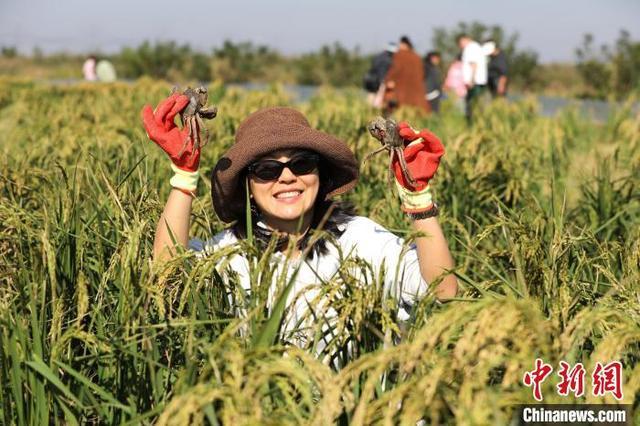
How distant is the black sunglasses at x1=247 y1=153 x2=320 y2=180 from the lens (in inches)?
88.2

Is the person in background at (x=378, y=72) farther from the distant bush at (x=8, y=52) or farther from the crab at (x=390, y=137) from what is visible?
the distant bush at (x=8, y=52)

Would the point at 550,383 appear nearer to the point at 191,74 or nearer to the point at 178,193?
the point at 178,193

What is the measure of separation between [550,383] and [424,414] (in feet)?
0.67

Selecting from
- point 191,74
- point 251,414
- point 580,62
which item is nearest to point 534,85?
point 580,62

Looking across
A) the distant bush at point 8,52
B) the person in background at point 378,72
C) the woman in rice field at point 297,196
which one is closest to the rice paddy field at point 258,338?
the woman in rice field at point 297,196

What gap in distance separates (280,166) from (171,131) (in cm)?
35

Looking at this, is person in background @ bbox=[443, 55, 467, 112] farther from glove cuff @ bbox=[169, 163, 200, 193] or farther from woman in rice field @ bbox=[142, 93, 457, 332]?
glove cuff @ bbox=[169, 163, 200, 193]

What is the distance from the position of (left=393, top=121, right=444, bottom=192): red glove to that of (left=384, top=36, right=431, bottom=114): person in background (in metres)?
7.30

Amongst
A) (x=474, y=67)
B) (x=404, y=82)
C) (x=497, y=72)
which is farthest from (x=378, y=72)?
(x=497, y=72)

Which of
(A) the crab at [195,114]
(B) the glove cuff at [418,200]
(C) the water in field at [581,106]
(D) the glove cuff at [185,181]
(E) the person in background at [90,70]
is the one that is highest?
(E) the person in background at [90,70]

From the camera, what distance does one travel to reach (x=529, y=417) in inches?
50.6

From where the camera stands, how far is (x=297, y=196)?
2.24 metres

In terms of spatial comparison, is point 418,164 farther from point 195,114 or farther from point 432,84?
point 432,84

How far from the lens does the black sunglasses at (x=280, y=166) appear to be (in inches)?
88.2
